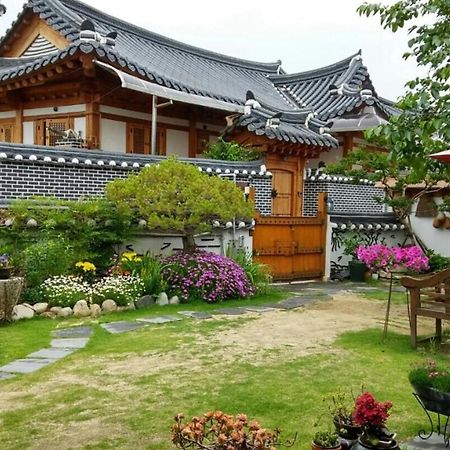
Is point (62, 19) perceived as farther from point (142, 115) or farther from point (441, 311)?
point (441, 311)

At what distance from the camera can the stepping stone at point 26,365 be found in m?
5.36

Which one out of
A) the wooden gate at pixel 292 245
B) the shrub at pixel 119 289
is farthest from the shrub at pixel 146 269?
the wooden gate at pixel 292 245

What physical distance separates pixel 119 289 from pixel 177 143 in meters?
7.09

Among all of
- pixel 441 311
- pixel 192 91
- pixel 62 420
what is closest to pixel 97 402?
pixel 62 420

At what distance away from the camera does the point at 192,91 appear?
13719mm

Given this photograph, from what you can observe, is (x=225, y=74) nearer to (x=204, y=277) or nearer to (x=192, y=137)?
(x=192, y=137)

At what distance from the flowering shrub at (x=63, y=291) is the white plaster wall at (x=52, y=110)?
548 centimetres

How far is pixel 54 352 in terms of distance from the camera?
600cm

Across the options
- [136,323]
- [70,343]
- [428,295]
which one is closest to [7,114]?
[136,323]

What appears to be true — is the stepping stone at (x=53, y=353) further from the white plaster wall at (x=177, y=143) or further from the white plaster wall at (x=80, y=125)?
the white plaster wall at (x=177, y=143)

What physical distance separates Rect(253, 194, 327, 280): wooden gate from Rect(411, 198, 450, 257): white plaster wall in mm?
3616

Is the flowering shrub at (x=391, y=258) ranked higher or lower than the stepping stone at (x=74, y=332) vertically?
higher

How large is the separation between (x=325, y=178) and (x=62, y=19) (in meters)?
7.52

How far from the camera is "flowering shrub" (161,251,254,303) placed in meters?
9.40
